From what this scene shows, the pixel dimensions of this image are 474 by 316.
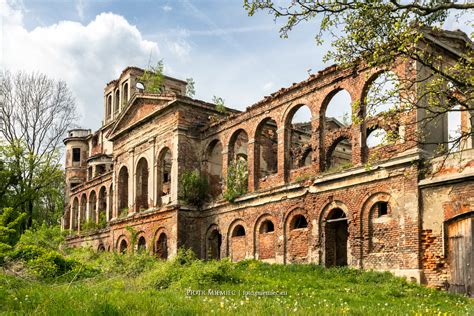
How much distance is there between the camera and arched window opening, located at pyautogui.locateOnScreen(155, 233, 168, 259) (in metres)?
26.1

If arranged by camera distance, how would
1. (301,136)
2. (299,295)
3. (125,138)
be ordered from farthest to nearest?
(125,138)
(301,136)
(299,295)

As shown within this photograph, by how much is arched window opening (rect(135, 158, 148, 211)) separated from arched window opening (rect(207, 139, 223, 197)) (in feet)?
15.3

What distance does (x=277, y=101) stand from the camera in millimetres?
21938

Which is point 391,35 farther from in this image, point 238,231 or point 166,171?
point 166,171

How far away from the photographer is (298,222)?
2062 centimetres

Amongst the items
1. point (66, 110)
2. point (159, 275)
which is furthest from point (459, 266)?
point (66, 110)

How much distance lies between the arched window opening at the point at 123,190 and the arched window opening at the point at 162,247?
5.35 m

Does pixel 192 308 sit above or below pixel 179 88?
below

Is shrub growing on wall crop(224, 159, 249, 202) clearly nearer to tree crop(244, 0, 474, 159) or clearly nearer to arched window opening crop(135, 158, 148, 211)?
arched window opening crop(135, 158, 148, 211)

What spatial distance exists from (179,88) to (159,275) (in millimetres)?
30640

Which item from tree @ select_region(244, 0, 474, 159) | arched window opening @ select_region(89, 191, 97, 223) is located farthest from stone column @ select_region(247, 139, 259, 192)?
arched window opening @ select_region(89, 191, 97, 223)

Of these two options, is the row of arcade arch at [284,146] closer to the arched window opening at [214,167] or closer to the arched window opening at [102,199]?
the arched window opening at [214,167]

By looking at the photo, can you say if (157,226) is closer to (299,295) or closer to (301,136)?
(301,136)

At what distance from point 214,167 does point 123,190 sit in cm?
752
